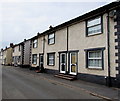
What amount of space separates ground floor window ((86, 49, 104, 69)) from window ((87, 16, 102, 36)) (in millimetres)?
1551

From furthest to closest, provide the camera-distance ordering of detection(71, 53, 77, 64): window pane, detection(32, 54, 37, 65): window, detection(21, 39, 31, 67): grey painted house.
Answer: detection(21, 39, 31, 67): grey painted house, detection(32, 54, 37, 65): window, detection(71, 53, 77, 64): window pane

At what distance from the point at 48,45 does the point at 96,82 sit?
354 inches

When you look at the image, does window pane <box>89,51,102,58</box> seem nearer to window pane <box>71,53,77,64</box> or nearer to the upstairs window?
the upstairs window

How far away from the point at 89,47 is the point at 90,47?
0.11m

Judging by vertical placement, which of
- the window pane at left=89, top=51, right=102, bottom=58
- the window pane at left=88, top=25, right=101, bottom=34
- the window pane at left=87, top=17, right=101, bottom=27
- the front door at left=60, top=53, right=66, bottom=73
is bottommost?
the front door at left=60, top=53, right=66, bottom=73

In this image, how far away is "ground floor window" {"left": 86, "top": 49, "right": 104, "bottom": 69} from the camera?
980 cm

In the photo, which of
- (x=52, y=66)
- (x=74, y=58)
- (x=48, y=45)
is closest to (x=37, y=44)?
(x=48, y=45)

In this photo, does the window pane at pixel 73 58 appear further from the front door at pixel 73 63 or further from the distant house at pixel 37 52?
the distant house at pixel 37 52

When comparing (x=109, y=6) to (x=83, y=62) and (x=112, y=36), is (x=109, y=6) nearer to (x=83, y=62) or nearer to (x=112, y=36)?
(x=112, y=36)

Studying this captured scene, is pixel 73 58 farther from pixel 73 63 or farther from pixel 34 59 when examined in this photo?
pixel 34 59

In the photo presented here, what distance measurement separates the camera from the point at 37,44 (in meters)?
20.5

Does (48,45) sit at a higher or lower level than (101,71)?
higher

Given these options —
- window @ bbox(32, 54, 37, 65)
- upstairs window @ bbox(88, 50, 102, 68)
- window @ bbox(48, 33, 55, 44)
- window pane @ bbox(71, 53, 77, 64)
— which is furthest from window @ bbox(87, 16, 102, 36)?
window @ bbox(32, 54, 37, 65)

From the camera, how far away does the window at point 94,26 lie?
33.2ft
